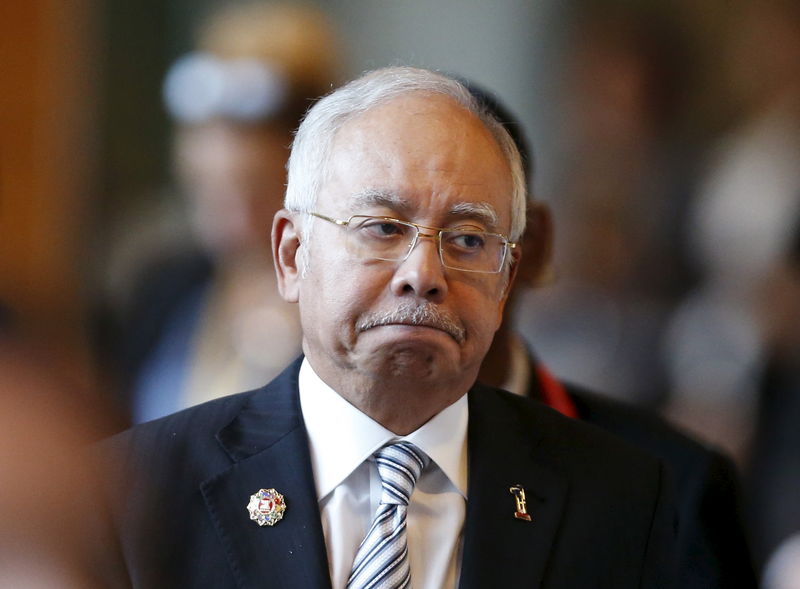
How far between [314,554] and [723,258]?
1.72 meters

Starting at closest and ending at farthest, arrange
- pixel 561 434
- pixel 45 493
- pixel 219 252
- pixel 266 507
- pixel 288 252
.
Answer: pixel 45 493, pixel 266 507, pixel 288 252, pixel 561 434, pixel 219 252

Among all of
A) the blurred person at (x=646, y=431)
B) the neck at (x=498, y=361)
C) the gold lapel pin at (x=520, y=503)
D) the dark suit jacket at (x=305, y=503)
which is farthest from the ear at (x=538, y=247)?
the gold lapel pin at (x=520, y=503)

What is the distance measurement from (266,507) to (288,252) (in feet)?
1.92

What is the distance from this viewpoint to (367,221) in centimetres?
234

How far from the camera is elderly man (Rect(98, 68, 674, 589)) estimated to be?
2271mm

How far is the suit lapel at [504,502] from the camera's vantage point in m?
2.31

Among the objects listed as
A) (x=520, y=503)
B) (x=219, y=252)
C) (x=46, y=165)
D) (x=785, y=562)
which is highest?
(x=46, y=165)

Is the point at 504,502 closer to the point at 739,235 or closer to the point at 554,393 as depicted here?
the point at 554,393

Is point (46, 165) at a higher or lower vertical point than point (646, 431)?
higher

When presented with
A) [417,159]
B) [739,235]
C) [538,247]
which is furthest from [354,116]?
[739,235]

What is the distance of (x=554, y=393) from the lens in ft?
11.0

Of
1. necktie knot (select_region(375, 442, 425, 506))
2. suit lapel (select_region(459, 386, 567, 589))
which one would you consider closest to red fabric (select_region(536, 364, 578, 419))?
suit lapel (select_region(459, 386, 567, 589))

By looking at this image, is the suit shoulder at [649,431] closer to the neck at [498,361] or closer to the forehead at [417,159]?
the neck at [498,361]

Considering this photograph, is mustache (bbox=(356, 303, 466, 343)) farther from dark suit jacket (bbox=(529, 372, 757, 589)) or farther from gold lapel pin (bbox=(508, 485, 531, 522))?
dark suit jacket (bbox=(529, 372, 757, 589))
